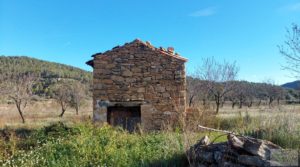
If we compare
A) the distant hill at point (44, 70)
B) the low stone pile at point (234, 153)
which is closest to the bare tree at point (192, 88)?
the low stone pile at point (234, 153)

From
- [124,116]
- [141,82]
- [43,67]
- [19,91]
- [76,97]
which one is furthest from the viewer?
[43,67]

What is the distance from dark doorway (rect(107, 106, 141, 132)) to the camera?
42.2 feet

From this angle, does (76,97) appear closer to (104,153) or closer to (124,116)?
(124,116)

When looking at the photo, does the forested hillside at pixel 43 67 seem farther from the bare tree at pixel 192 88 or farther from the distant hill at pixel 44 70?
the bare tree at pixel 192 88

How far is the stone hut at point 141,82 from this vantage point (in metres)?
12.3

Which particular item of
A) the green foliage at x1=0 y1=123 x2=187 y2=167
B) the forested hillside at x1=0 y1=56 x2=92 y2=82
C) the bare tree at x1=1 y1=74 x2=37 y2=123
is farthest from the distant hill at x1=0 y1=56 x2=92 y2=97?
the green foliage at x1=0 y1=123 x2=187 y2=167

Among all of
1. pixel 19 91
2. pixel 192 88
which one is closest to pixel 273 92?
pixel 192 88

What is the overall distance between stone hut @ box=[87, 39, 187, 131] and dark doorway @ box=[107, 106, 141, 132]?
0.49 meters

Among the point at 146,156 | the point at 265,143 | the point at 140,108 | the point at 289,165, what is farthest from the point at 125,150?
the point at 140,108

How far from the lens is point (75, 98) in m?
35.1

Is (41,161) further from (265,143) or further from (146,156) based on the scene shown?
(265,143)

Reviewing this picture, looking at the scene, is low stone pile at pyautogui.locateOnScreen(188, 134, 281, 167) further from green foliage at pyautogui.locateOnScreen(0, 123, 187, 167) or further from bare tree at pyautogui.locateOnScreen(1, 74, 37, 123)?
bare tree at pyautogui.locateOnScreen(1, 74, 37, 123)

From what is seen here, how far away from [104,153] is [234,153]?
283 centimetres

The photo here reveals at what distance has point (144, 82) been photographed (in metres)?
12.4
